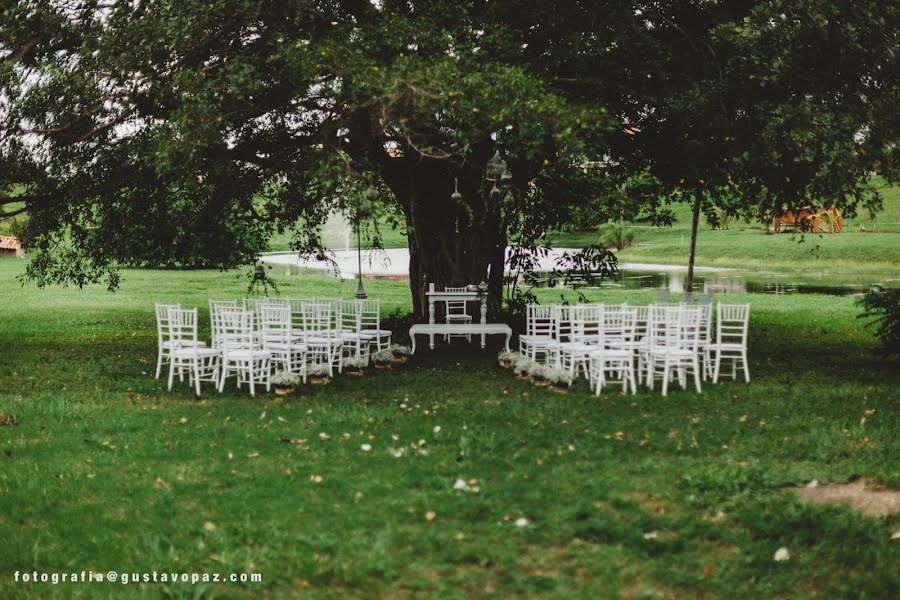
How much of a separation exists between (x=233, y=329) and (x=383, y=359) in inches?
118

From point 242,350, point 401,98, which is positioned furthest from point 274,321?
point 401,98

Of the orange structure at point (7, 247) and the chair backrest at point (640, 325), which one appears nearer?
the chair backrest at point (640, 325)

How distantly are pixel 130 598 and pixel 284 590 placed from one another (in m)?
0.82

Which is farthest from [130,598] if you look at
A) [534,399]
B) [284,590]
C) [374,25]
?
[374,25]

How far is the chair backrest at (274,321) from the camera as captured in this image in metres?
12.7

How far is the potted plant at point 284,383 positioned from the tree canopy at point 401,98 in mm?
2315

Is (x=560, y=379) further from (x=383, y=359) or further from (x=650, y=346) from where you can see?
(x=383, y=359)

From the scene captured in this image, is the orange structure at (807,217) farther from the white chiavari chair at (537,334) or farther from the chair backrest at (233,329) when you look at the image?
the chair backrest at (233,329)

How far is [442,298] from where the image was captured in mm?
17656

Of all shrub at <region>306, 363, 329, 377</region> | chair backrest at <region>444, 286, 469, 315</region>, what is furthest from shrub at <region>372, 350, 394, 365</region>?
chair backrest at <region>444, 286, 469, 315</region>

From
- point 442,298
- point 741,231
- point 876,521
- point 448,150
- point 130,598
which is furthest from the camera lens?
point 741,231

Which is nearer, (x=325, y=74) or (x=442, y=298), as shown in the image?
(x=325, y=74)

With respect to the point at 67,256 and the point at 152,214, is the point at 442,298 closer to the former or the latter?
the point at 152,214

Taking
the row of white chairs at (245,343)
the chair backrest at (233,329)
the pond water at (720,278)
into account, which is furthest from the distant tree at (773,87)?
the pond water at (720,278)
